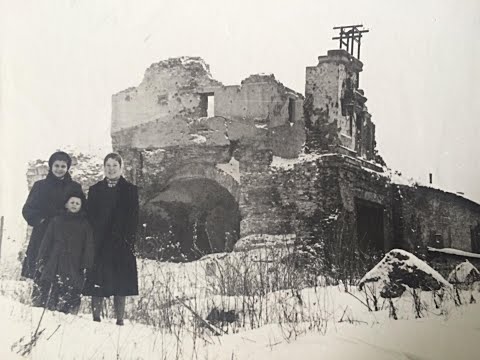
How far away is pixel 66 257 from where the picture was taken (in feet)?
14.0

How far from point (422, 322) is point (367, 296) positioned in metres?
0.28

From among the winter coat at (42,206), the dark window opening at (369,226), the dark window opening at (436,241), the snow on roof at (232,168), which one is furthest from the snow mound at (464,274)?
the winter coat at (42,206)

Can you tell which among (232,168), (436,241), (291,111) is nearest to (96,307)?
(232,168)

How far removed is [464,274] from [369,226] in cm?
53

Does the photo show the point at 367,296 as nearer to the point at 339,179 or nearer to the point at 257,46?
the point at 339,179

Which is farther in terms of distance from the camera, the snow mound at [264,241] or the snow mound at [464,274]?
the snow mound at [264,241]

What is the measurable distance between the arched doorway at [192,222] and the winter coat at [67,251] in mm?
305

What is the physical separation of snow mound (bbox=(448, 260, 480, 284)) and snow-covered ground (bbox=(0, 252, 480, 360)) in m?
0.06

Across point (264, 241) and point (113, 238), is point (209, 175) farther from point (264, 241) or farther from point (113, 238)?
point (113, 238)

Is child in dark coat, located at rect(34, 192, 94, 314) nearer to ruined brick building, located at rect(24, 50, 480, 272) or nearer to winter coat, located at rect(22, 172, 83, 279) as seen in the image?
winter coat, located at rect(22, 172, 83, 279)

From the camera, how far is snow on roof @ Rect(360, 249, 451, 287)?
12.8ft

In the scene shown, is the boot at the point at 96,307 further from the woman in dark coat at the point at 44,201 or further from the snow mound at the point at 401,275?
the snow mound at the point at 401,275

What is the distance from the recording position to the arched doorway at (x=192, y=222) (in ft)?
14.2

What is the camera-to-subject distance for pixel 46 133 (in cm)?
454
